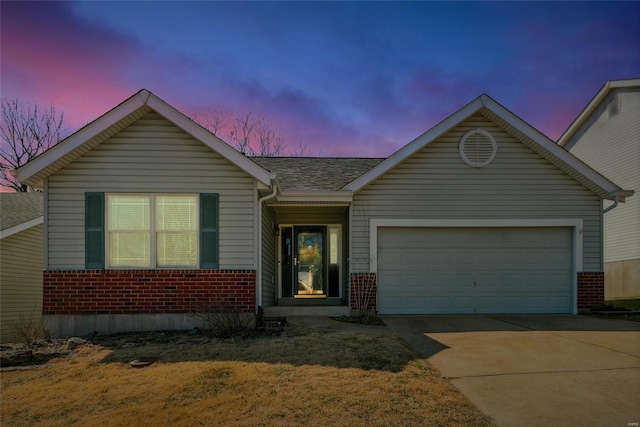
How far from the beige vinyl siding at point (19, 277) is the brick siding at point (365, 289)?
9.35 meters

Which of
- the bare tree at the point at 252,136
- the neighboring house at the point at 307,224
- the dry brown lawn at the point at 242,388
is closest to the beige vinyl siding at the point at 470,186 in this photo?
the neighboring house at the point at 307,224

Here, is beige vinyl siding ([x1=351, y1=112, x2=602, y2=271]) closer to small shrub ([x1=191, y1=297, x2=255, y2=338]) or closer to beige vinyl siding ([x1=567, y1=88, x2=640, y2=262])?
small shrub ([x1=191, y1=297, x2=255, y2=338])

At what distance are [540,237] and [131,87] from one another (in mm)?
13817

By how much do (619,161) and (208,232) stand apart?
16438 millimetres

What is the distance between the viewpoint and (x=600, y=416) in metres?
4.14

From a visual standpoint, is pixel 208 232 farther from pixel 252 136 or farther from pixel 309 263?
pixel 252 136

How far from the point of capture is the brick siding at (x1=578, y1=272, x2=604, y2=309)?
10.6 metres

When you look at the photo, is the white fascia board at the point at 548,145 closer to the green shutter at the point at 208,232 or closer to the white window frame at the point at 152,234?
the green shutter at the point at 208,232

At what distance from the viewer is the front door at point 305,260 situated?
12664mm

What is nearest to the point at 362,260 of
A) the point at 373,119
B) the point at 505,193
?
the point at 505,193

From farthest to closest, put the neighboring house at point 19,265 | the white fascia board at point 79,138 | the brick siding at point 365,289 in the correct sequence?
the neighboring house at point 19,265
the brick siding at point 365,289
the white fascia board at point 79,138

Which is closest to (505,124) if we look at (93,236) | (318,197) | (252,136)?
(318,197)

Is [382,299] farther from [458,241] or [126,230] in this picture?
[126,230]

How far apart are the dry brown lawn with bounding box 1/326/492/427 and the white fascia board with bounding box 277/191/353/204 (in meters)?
3.86
